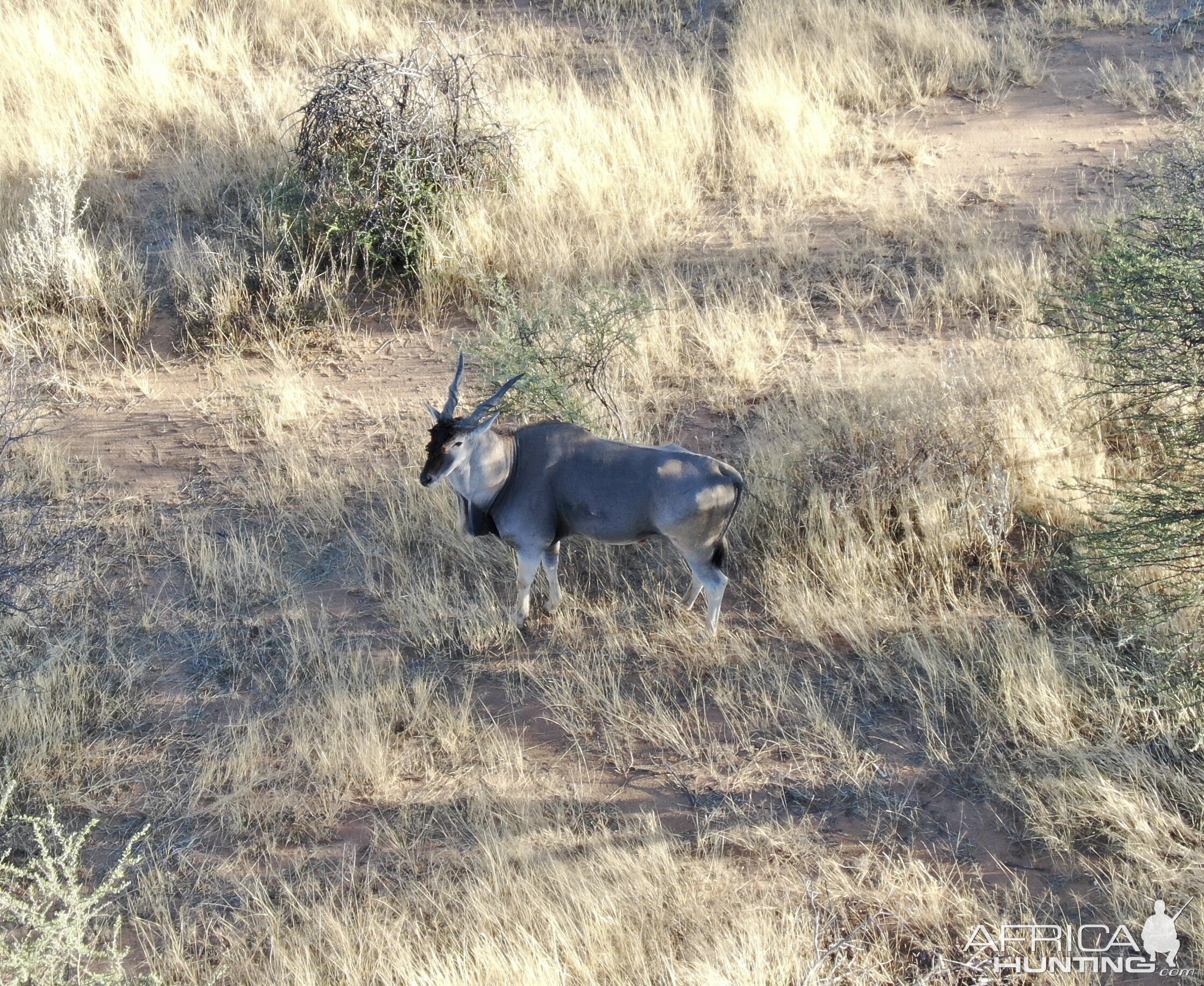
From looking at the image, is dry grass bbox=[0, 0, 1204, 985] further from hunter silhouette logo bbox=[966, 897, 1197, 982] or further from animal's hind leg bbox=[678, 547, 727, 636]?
animal's hind leg bbox=[678, 547, 727, 636]

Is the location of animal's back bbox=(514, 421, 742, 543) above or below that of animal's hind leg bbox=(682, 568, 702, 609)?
above

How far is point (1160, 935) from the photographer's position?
4.31m

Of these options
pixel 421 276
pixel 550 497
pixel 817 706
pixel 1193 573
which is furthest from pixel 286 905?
pixel 421 276

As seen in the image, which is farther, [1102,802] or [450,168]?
[450,168]

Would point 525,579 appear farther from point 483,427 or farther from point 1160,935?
point 1160,935

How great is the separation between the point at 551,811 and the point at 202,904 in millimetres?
1685

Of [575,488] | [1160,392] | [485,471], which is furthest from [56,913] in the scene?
[1160,392]

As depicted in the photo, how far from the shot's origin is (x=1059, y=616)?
591cm

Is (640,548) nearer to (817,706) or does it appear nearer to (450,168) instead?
(817,706)

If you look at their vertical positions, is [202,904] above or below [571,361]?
below

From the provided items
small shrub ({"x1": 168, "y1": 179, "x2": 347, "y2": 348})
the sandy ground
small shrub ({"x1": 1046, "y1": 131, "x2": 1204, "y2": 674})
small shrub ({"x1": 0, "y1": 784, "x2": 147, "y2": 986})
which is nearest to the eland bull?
the sandy ground

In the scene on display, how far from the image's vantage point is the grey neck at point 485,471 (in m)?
5.65

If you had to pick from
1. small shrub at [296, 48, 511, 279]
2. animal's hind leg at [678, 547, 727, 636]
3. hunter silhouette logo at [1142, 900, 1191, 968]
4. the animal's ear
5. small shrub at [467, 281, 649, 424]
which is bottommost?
hunter silhouette logo at [1142, 900, 1191, 968]

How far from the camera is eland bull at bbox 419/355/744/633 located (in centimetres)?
548
